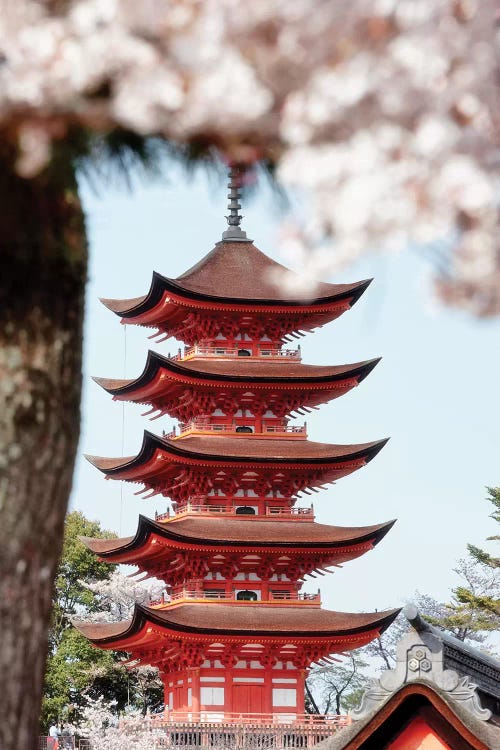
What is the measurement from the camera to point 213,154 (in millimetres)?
4516

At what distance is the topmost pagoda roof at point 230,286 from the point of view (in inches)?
1537

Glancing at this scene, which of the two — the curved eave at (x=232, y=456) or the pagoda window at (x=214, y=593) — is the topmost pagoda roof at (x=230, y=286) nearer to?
the curved eave at (x=232, y=456)

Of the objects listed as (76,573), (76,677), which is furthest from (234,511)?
(76,573)

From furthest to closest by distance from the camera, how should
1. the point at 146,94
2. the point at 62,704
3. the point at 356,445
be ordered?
the point at 62,704 < the point at 356,445 < the point at 146,94

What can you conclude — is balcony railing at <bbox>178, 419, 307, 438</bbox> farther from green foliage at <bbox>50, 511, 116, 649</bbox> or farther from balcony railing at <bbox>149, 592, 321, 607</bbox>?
green foliage at <bbox>50, 511, 116, 649</bbox>

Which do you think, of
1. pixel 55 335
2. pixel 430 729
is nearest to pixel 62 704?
pixel 430 729

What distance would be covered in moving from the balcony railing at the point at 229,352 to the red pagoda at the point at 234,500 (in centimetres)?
4

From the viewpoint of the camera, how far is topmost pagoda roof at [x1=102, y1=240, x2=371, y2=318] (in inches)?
1537

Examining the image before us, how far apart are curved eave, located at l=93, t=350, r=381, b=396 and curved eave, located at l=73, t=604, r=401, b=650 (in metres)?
6.17

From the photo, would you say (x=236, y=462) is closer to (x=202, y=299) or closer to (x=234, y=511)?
(x=234, y=511)

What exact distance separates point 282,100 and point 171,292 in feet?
115

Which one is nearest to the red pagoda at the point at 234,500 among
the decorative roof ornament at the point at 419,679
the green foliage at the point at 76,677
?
the green foliage at the point at 76,677

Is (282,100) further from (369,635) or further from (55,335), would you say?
(369,635)

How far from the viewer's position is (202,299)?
128 ft
